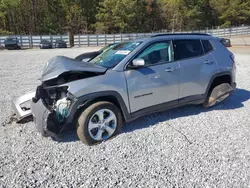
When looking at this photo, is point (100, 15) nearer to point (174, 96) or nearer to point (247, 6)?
point (247, 6)

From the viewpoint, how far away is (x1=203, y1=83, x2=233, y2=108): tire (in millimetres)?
4457

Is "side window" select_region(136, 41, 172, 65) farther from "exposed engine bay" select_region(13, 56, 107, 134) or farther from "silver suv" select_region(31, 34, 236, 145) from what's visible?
"exposed engine bay" select_region(13, 56, 107, 134)

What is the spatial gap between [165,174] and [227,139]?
138 cm

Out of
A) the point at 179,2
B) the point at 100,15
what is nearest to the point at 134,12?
the point at 100,15

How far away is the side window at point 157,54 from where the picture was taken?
3.64 meters

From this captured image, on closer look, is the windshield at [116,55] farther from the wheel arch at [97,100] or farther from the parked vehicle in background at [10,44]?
the parked vehicle in background at [10,44]

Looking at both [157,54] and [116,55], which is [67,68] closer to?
[116,55]

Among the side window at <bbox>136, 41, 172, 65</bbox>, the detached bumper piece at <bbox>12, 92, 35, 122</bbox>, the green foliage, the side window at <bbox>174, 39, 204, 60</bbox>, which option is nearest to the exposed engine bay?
the detached bumper piece at <bbox>12, 92, 35, 122</bbox>

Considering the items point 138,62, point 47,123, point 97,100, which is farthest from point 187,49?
point 47,123

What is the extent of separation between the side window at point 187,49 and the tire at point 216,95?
86cm

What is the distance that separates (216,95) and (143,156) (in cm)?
239

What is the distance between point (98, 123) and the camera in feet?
10.8

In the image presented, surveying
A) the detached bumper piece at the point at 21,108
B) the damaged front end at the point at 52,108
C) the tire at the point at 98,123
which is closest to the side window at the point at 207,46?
the tire at the point at 98,123

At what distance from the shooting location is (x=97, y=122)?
3279 mm
